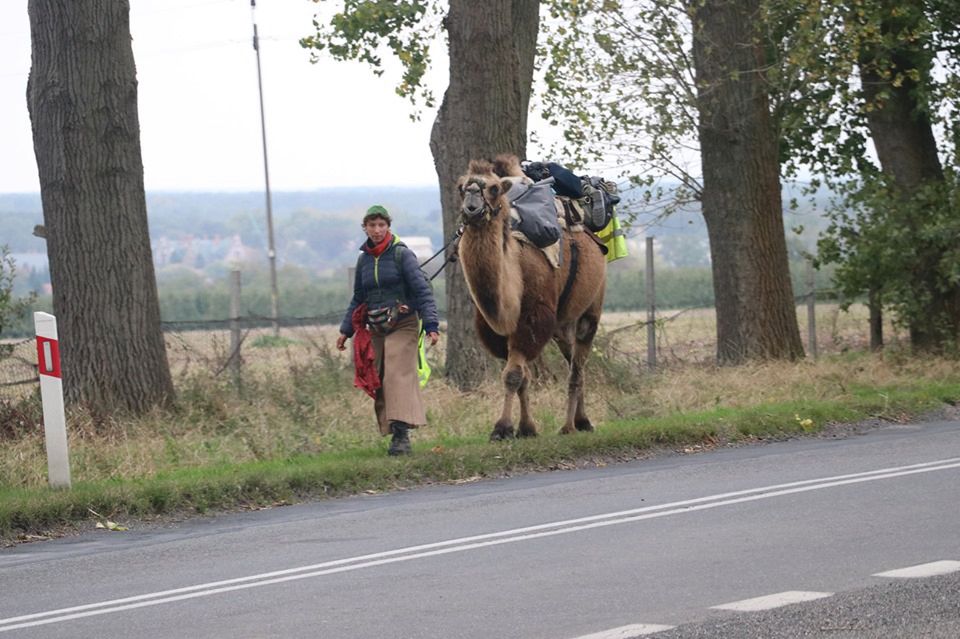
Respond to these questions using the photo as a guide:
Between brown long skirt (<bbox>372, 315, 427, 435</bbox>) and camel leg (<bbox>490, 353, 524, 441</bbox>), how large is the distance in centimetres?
91

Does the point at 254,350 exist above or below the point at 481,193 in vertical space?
below

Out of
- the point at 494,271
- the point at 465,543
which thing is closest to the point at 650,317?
the point at 494,271

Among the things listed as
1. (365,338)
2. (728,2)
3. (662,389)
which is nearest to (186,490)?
(365,338)

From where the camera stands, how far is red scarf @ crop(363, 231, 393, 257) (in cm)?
1397

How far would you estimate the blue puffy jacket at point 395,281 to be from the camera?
1390 centimetres

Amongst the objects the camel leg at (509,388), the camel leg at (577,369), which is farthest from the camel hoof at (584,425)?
the camel leg at (509,388)

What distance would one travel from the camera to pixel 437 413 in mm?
17484

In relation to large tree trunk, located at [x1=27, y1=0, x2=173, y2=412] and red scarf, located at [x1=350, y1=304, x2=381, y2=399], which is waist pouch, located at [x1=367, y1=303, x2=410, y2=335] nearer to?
red scarf, located at [x1=350, y1=304, x2=381, y2=399]

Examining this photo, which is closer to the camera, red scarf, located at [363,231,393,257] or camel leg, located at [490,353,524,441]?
red scarf, located at [363,231,393,257]

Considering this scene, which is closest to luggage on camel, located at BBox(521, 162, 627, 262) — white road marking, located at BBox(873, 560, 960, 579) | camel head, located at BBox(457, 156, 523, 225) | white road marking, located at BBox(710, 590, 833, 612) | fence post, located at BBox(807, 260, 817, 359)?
camel head, located at BBox(457, 156, 523, 225)

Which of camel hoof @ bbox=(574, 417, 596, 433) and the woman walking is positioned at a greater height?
the woman walking

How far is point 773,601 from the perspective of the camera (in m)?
7.95

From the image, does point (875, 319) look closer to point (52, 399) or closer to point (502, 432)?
point (502, 432)

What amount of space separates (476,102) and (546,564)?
11.2 metres
